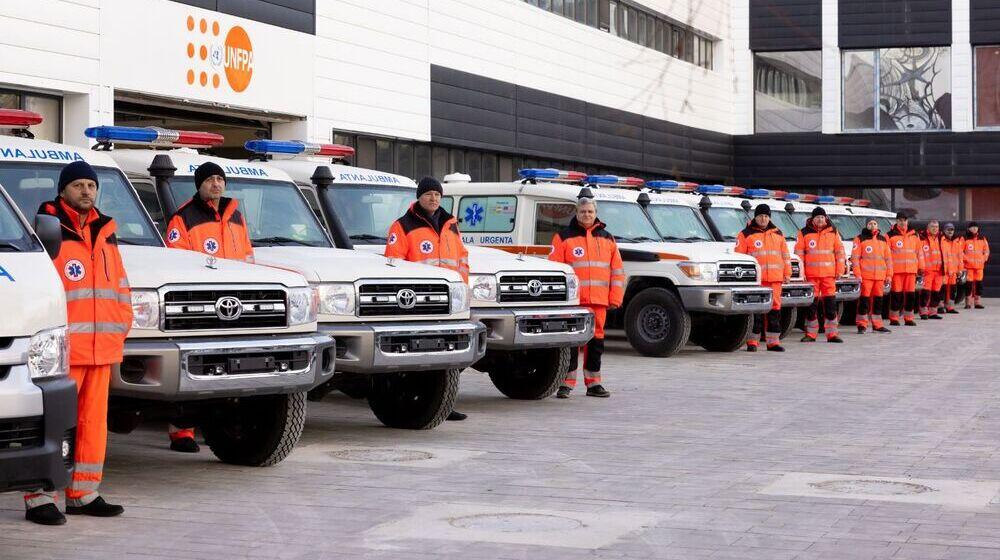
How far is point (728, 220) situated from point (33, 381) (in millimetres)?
17543

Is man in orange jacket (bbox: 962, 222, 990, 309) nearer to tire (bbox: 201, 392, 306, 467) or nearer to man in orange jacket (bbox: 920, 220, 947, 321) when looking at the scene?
man in orange jacket (bbox: 920, 220, 947, 321)

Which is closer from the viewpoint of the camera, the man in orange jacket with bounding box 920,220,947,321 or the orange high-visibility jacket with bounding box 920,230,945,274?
the orange high-visibility jacket with bounding box 920,230,945,274

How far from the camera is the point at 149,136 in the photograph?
11852 mm

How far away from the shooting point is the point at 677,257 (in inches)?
755

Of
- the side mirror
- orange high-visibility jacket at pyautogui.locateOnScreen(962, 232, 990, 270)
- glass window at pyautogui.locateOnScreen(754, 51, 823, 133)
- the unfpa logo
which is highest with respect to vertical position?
glass window at pyautogui.locateOnScreen(754, 51, 823, 133)

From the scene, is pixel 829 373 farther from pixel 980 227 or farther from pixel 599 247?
pixel 980 227

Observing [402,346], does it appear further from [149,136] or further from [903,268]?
[903,268]

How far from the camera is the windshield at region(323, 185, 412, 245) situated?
13.5 meters

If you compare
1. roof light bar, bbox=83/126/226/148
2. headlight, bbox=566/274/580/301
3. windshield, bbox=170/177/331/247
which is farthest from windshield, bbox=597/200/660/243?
roof light bar, bbox=83/126/226/148

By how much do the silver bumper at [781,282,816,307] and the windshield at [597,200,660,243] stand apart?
2.70 m

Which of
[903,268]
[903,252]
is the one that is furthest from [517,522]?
[903,268]

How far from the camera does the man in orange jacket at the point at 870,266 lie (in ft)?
82.9

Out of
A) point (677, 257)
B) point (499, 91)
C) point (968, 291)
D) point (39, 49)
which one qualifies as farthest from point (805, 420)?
point (968, 291)

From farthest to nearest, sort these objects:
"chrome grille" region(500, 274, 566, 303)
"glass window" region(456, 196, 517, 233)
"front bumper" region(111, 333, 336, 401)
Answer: "glass window" region(456, 196, 517, 233) < "chrome grille" region(500, 274, 566, 303) < "front bumper" region(111, 333, 336, 401)
